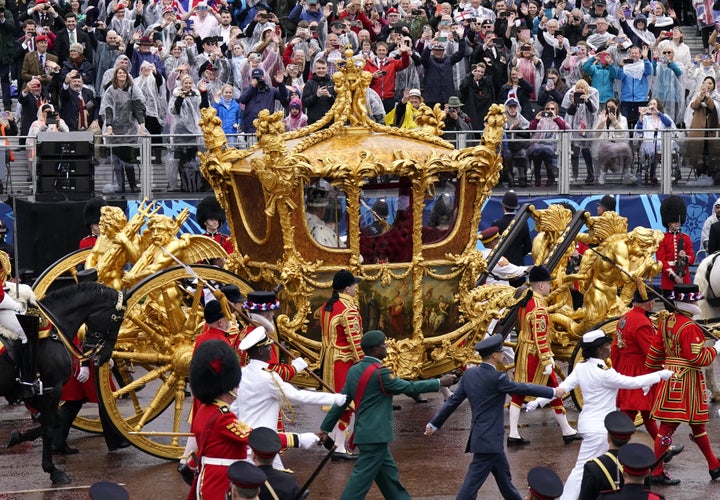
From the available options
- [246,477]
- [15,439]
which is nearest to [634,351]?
[15,439]

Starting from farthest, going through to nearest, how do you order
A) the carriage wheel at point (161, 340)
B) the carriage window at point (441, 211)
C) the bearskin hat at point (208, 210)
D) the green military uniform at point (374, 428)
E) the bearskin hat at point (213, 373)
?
1. the bearskin hat at point (208, 210)
2. the carriage window at point (441, 211)
3. the carriage wheel at point (161, 340)
4. the green military uniform at point (374, 428)
5. the bearskin hat at point (213, 373)

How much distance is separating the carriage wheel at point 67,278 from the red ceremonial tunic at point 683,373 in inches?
212

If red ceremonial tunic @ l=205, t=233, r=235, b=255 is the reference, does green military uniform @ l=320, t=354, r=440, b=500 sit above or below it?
below

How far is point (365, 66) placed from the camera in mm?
21516

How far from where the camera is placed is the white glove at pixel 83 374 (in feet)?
45.0

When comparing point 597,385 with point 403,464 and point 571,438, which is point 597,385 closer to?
point 403,464

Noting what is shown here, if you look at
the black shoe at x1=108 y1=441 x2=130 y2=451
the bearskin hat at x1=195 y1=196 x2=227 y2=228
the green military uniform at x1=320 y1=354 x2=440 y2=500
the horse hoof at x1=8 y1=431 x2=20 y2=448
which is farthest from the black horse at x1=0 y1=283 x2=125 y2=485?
the bearskin hat at x1=195 y1=196 x2=227 y2=228

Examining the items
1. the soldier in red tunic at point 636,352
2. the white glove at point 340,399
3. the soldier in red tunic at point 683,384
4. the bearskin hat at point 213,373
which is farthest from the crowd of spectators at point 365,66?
the bearskin hat at point 213,373

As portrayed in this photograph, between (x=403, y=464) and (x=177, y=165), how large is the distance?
8.56 meters

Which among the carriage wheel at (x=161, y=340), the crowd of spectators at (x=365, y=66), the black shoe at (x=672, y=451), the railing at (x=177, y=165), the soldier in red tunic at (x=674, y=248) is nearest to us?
the black shoe at (x=672, y=451)

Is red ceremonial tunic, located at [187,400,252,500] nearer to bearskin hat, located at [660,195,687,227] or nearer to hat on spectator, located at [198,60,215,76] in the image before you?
bearskin hat, located at [660,195,687,227]

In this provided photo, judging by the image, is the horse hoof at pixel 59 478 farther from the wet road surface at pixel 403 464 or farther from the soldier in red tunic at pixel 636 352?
the soldier in red tunic at pixel 636 352

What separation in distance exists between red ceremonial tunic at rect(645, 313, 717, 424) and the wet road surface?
60 centimetres

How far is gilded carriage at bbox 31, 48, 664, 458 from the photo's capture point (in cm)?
1359
